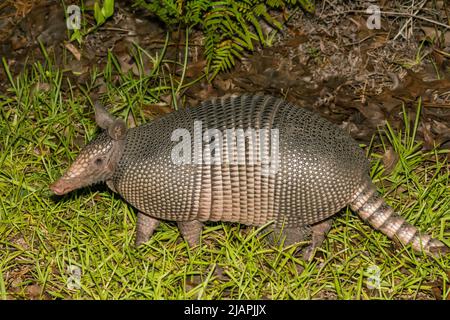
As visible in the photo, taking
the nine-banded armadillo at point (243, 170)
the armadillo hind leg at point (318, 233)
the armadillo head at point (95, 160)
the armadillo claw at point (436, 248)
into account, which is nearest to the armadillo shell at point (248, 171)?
the nine-banded armadillo at point (243, 170)

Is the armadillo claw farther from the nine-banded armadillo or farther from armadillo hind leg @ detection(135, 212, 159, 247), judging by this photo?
armadillo hind leg @ detection(135, 212, 159, 247)

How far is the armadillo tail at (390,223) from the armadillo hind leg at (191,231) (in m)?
1.41

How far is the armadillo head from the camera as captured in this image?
5684 millimetres

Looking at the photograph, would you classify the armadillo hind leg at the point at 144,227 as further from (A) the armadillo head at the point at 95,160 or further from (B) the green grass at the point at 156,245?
(A) the armadillo head at the point at 95,160

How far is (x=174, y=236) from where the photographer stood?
6.24 m

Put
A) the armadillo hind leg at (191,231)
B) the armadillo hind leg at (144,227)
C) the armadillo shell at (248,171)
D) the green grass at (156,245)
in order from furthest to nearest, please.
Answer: the armadillo hind leg at (144,227), the armadillo hind leg at (191,231), the green grass at (156,245), the armadillo shell at (248,171)

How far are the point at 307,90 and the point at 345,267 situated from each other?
2.11 metres

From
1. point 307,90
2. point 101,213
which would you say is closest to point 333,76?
point 307,90

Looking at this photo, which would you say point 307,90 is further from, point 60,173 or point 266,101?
point 60,173

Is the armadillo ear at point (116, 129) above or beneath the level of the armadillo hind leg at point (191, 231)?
above

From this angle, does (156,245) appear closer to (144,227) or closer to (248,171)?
(144,227)

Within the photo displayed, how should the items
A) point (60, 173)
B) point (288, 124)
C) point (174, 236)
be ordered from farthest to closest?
point (60, 173) < point (174, 236) < point (288, 124)

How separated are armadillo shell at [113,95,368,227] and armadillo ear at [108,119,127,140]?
0.61ft

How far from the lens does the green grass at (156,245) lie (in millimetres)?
5648
